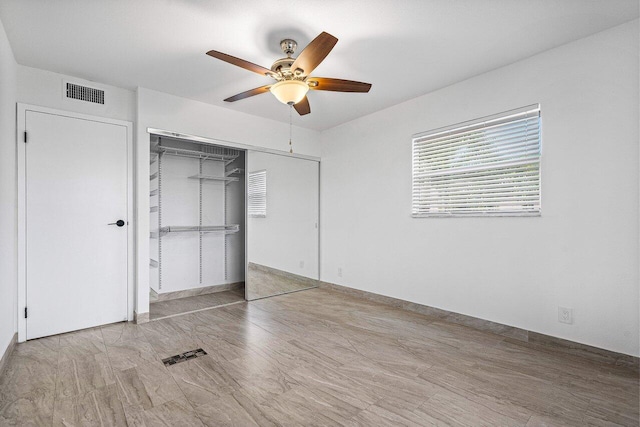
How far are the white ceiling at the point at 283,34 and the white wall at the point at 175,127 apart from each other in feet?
1.01

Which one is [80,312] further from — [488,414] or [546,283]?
[546,283]

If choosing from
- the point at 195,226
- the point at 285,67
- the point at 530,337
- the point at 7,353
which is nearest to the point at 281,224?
the point at 195,226

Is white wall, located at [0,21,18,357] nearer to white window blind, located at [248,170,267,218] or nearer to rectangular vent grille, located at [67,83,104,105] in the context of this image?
rectangular vent grille, located at [67,83,104,105]

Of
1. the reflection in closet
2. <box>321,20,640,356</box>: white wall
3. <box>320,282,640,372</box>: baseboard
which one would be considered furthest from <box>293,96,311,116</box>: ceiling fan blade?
<box>320,282,640,372</box>: baseboard

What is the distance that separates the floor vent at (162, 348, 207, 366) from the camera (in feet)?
8.04

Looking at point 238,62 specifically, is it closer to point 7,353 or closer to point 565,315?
point 7,353

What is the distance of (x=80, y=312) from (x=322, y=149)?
3.70 metres

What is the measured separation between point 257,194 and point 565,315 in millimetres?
3516

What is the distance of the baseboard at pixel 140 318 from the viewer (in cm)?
334

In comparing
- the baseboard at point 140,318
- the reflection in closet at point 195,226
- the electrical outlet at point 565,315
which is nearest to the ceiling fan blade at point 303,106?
the reflection in closet at point 195,226

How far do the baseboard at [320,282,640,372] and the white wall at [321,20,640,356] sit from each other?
0.17ft

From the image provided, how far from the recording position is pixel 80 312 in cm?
316

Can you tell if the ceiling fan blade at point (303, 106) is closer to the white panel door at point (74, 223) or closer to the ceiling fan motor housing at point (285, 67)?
the ceiling fan motor housing at point (285, 67)

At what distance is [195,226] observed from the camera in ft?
15.0
